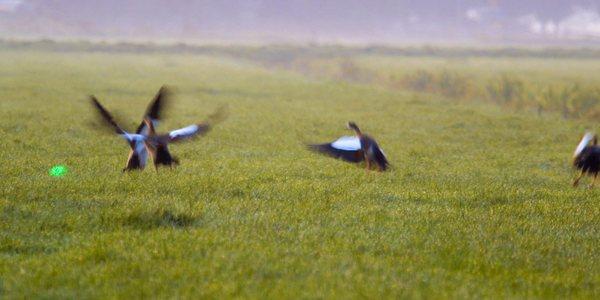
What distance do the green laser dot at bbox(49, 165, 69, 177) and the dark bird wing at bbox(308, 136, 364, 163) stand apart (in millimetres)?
5516

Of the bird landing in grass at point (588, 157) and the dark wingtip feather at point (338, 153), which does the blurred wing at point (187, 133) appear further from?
the bird landing in grass at point (588, 157)

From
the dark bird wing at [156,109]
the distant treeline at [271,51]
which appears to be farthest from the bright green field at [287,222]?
the distant treeline at [271,51]

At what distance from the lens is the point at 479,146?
90.2ft

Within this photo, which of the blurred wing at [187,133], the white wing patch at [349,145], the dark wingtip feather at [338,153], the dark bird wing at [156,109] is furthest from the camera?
the white wing patch at [349,145]

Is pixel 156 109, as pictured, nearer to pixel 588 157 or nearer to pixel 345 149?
pixel 345 149

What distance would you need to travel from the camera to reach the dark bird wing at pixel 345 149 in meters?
17.2

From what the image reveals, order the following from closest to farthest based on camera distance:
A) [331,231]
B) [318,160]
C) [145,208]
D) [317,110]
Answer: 1. [331,231]
2. [145,208]
3. [318,160]
4. [317,110]

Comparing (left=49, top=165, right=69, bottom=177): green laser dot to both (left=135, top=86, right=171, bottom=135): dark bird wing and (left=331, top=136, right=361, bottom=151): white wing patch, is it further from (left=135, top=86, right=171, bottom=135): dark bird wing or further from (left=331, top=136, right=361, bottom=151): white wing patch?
(left=331, top=136, right=361, bottom=151): white wing patch

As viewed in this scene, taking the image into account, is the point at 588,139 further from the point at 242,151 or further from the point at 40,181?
the point at 40,181

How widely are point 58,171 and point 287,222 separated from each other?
7084mm

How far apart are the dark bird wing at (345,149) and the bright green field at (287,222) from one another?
0.49 metres

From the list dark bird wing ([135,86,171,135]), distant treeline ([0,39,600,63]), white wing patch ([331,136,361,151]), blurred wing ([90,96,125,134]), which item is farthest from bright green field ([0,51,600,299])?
distant treeline ([0,39,600,63])

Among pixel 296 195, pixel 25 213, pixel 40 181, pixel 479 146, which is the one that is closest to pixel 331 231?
pixel 296 195

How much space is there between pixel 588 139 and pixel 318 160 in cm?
703
